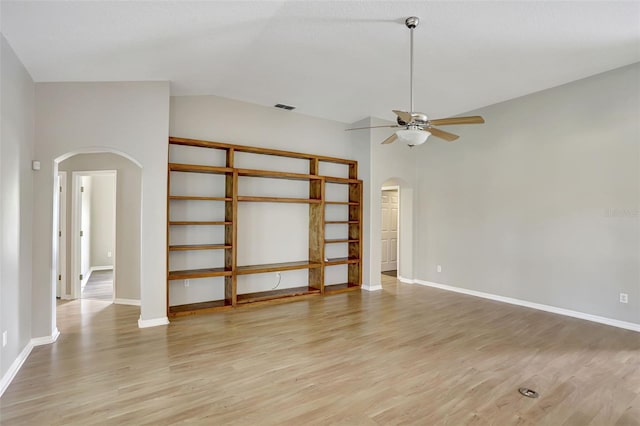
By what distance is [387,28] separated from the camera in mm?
3188

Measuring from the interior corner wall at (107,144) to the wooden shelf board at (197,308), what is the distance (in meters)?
0.31

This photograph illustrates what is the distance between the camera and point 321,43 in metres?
3.47

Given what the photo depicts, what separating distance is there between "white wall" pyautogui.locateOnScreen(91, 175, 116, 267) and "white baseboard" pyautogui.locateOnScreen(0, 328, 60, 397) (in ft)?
15.5

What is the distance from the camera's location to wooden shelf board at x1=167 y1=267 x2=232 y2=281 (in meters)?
4.29

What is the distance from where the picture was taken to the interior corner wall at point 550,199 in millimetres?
4086

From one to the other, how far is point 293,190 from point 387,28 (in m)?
3.11

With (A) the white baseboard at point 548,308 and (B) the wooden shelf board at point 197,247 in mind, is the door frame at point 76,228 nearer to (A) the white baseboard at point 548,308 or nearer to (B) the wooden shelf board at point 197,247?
(B) the wooden shelf board at point 197,247

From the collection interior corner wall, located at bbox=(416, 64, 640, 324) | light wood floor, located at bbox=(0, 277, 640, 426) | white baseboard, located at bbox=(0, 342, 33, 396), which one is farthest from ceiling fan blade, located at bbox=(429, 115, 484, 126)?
white baseboard, located at bbox=(0, 342, 33, 396)

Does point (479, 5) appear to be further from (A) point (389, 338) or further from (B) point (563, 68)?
(A) point (389, 338)

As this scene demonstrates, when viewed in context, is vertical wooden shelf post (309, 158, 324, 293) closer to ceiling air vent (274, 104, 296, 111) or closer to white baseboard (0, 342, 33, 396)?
ceiling air vent (274, 104, 296, 111)

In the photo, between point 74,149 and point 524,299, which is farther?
point 524,299

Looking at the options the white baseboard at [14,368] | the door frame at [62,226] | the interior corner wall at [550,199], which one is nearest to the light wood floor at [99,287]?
the door frame at [62,226]

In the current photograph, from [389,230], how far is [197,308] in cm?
503

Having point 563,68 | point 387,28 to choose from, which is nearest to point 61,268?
point 387,28
